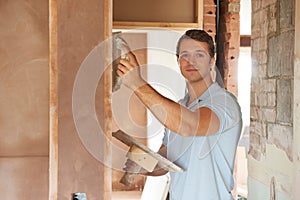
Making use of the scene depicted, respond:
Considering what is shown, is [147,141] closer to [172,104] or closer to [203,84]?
[203,84]

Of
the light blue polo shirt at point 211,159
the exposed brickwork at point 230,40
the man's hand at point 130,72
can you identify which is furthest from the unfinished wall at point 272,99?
the exposed brickwork at point 230,40

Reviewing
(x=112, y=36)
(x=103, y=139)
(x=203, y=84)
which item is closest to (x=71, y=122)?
(x=103, y=139)

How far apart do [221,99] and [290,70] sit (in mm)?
351

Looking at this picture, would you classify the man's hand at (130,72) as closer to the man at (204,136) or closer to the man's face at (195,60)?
the man at (204,136)

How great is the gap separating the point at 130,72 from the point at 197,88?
589 millimetres

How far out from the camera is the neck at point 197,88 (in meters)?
1.71

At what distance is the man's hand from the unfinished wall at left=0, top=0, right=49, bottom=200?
22.2 inches

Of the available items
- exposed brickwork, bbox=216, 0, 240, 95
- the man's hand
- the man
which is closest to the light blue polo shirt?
the man

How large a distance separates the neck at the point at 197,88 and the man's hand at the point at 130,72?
1.64ft

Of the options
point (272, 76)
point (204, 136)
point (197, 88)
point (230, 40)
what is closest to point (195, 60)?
point (197, 88)

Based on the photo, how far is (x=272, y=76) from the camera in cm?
198

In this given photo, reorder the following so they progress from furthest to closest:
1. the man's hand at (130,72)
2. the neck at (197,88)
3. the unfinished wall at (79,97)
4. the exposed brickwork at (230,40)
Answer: the exposed brickwork at (230,40) → the neck at (197,88) → the man's hand at (130,72) → the unfinished wall at (79,97)

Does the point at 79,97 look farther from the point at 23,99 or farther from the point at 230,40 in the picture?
the point at 230,40

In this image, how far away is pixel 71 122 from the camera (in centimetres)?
100
